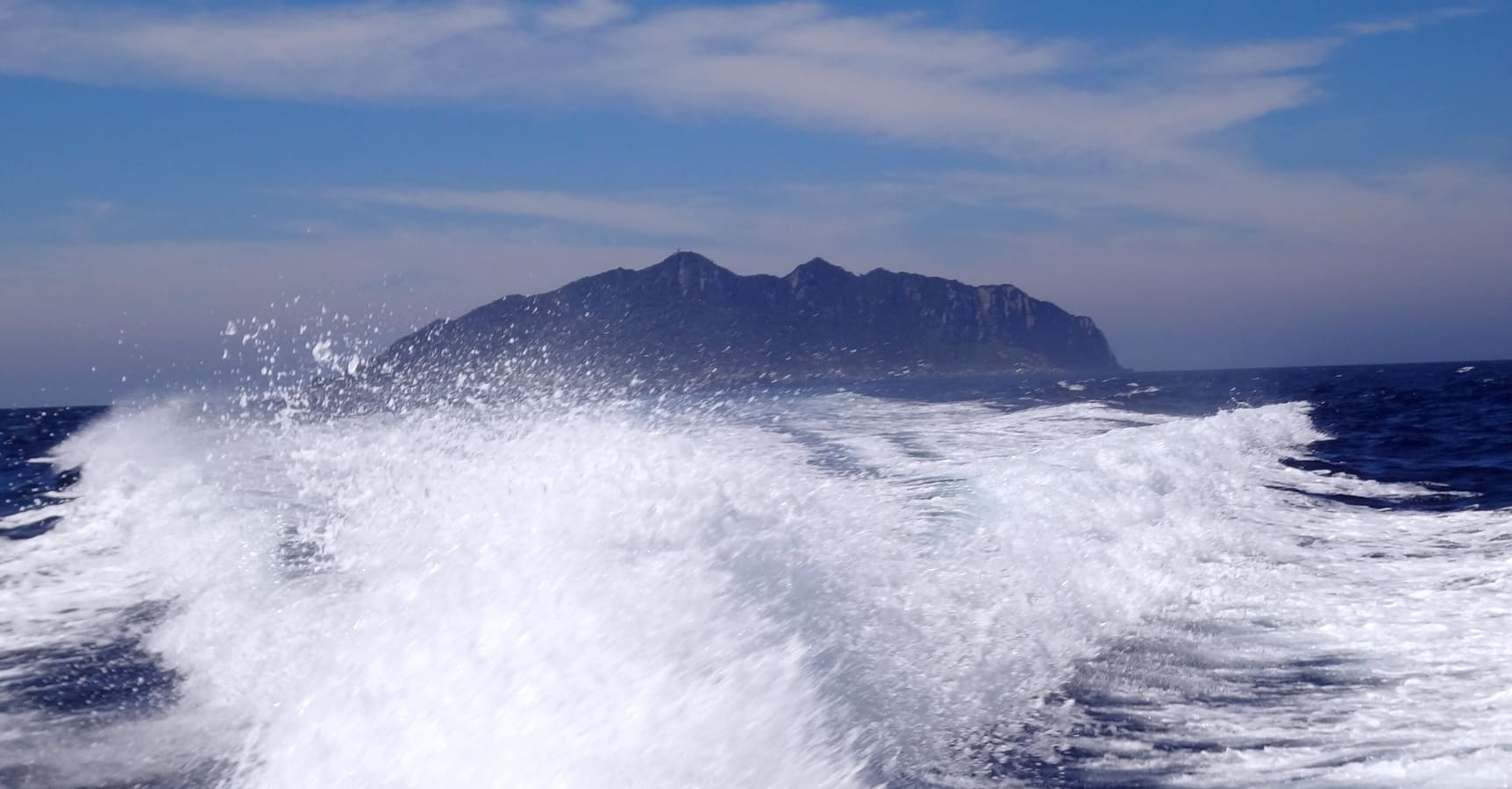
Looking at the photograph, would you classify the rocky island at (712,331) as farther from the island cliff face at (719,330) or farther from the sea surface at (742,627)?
the sea surface at (742,627)

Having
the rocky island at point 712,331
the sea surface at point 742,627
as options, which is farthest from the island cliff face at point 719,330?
the sea surface at point 742,627

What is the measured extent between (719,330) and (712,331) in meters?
0.63

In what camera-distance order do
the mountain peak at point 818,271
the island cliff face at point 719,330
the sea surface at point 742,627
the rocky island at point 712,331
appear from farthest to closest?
the mountain peak at point 818,271, the island cliff face at point 719,330, the rocky island at point 712,331, the sea surface at point 742,627

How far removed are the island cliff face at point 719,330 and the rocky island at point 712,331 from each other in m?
0.09

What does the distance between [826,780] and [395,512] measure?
496cm

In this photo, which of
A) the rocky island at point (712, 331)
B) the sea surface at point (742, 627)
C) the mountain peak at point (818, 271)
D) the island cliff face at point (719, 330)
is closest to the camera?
the sea surface at point (742, 627)

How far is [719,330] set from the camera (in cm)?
4359

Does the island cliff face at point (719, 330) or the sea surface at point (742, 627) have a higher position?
the island cliff face at point (719, 330)

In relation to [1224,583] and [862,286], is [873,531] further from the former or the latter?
[862,286]

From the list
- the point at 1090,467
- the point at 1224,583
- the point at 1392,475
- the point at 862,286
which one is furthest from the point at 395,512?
the point at 862,286

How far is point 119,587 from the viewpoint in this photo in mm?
7676

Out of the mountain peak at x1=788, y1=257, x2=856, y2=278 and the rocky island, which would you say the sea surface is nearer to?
the rocky island

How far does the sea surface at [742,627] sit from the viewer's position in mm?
3992

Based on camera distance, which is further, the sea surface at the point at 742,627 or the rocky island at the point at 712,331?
the rocky island at the point at 712,331
